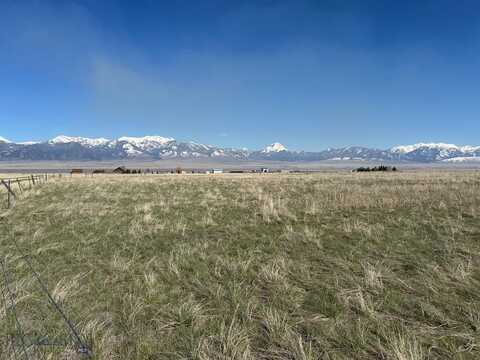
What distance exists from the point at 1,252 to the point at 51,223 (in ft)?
13.3

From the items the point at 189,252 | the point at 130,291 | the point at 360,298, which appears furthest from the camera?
the point at 189,252

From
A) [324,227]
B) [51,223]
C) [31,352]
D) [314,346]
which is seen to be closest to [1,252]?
[51,223]

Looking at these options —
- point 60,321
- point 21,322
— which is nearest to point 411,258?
point 60,321

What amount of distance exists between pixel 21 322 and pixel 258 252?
15.7 ft

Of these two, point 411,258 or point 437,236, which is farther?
point 437,236

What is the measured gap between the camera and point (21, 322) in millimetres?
4121

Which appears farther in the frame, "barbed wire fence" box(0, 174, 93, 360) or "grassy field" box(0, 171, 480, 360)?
"grassy field" box(0, 171, 480, 360)

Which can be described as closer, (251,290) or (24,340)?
(24,340)

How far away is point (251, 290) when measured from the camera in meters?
5.22

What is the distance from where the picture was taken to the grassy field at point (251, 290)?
142 inches

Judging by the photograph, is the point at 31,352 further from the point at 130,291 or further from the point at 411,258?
the point at 411,258

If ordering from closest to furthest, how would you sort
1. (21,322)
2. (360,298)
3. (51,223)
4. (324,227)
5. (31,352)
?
1. (31,352)
2. (21,322)
3. (360,298)
4. (324,227)
5. (51,223)

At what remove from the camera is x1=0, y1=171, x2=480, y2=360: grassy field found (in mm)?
3619

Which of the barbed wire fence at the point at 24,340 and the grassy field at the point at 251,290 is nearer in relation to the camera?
the barbed wire fence at the point at 24,340
